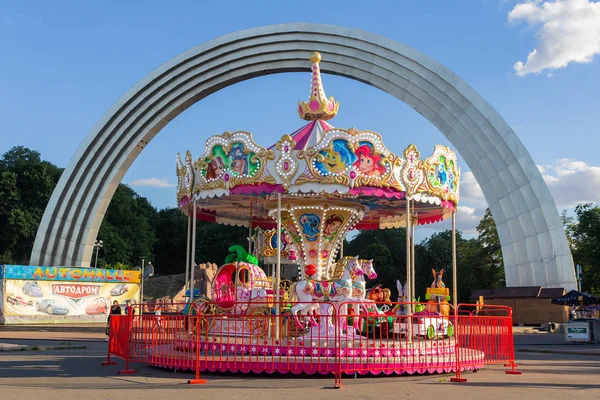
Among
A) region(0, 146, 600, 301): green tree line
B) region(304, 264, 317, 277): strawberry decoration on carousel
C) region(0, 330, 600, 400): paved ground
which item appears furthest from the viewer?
region(0, 146, 600, 301): green tree line

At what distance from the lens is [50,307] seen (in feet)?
96.1

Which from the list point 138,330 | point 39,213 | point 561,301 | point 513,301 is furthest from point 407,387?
point 39,213

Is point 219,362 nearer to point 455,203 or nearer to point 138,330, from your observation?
point 138,330

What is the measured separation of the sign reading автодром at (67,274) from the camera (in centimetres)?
2862

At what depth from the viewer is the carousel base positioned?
9523mm

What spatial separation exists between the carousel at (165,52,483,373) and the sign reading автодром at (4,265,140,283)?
57.7ft

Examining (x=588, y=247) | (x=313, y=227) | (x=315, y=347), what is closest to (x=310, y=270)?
(x=313, y=227)

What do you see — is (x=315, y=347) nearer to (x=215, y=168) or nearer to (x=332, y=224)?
(x=215, y=168)

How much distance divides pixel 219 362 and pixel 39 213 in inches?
1599

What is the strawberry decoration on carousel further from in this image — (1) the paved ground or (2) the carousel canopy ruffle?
(1) the paved ground

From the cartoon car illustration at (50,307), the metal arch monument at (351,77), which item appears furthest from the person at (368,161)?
the cartoon car illustration at (50,307)

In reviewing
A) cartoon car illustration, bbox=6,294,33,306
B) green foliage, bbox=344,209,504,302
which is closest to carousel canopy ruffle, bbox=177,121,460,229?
cartoon car illustration, bbox=6,294,33,306

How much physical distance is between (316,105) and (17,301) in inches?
802

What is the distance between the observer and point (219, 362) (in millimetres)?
9781
